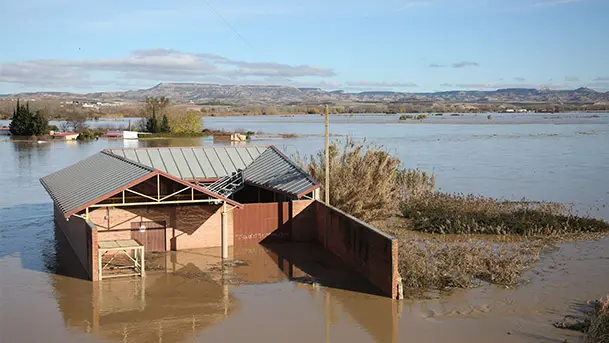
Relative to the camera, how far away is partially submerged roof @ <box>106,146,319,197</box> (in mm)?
26109

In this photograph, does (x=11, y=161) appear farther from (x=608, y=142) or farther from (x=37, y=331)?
(x=608, y=142)

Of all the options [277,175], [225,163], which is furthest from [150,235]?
[225,163]

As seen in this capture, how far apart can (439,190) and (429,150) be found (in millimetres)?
29321

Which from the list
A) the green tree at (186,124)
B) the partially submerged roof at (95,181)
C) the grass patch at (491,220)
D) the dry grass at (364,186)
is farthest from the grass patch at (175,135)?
the dry grass at (364,186)

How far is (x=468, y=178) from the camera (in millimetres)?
45062

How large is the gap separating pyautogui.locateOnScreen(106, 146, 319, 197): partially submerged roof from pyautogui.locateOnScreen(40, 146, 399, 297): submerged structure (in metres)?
0.07

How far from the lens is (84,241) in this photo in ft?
69.0

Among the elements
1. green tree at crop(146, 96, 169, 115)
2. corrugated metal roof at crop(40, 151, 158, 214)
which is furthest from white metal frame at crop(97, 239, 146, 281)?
green tree at crop(146, 96, 169, 115)

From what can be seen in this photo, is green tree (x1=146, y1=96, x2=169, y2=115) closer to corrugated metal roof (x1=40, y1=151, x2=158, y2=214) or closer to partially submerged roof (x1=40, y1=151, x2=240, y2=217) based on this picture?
corrugated metal roof (x1=40, y1=151, x2=158, y2=214)

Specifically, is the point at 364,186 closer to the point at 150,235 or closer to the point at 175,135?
the point at 150,235

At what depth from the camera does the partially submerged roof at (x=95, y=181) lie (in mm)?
20719

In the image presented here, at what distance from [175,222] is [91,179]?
3.50 meters

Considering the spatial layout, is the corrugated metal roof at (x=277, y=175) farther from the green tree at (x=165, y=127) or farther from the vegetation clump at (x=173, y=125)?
the green tree at (x=165, y=127)

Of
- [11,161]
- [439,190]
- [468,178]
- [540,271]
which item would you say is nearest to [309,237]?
[540,271]
